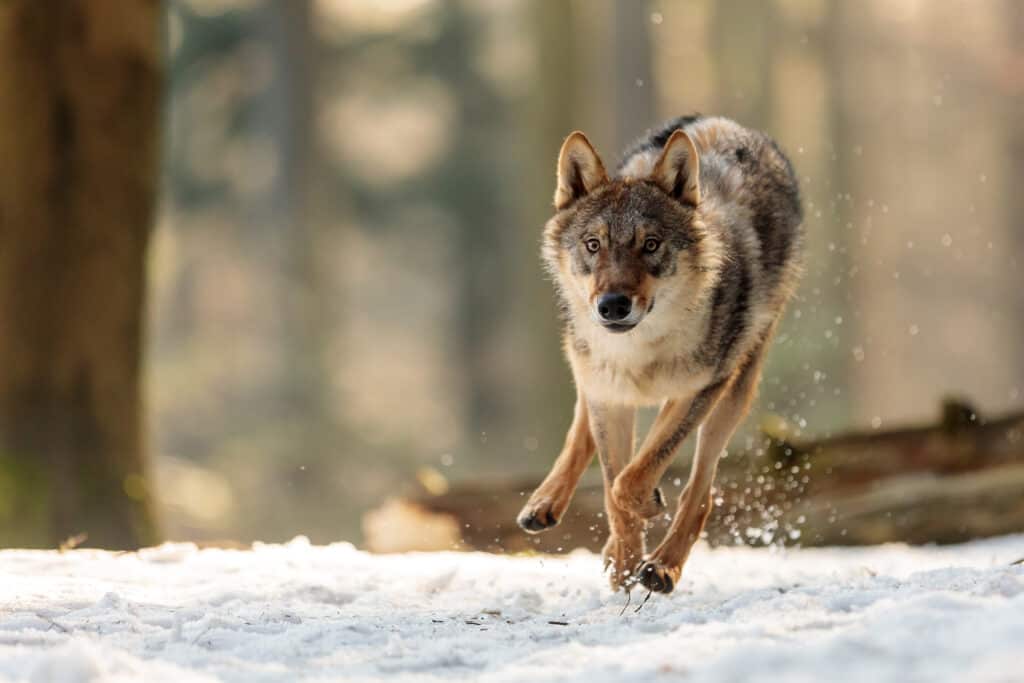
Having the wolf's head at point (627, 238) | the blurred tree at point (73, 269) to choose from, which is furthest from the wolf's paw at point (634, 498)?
the blurred tree at point (73, 269)

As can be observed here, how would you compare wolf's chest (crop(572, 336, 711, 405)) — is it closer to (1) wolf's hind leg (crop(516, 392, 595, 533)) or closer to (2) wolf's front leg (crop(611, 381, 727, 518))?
(2) wolf's front leg (crop(611, 381, 727, 518))

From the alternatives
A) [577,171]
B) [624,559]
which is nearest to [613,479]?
[624,559]

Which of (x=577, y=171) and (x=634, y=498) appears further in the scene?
(x=577, y=171)

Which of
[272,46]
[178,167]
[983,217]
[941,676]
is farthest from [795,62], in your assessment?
[941,676]

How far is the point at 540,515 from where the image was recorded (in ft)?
19.7

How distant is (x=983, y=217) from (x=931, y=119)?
594 cm

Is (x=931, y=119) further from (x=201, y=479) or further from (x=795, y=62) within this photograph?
(x=201, y=479)

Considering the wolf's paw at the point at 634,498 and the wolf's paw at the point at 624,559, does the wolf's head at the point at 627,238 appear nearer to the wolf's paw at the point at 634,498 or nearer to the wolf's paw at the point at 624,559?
the wolf's paw at the point at 634,498

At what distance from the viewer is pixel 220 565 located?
597 centimetres

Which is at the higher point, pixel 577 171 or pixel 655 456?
pixel 577 171

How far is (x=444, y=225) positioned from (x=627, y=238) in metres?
26.6

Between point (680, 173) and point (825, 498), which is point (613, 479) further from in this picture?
point (825, 498)

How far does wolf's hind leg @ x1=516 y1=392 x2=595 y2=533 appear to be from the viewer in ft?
19.6

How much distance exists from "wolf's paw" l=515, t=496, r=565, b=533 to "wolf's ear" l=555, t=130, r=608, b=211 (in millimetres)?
1375
